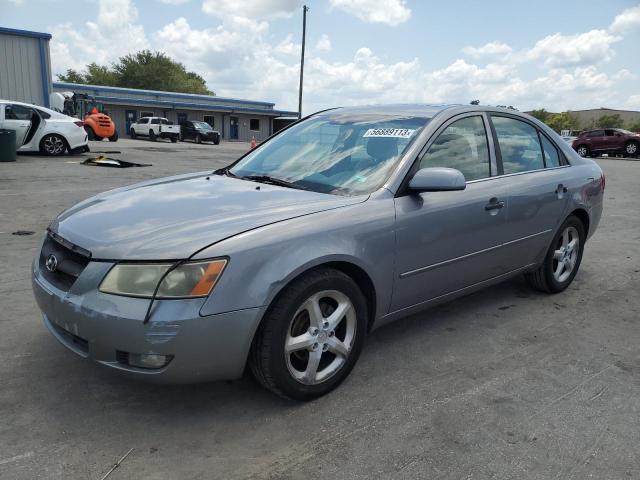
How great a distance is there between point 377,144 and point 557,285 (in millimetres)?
2313

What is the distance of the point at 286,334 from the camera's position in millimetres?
2520

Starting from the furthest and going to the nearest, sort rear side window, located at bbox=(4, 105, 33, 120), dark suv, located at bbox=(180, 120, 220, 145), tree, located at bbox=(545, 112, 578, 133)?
1. tree, located at bbox=(545, 112, 578, 133)
2. dark suv, located at bbox=(180, 120, 220, 145)
3. rear side window, located at bbox=(4, 105, 33, 120)

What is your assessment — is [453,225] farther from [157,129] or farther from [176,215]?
[157,129]

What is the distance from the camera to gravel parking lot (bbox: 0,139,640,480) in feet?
7.37

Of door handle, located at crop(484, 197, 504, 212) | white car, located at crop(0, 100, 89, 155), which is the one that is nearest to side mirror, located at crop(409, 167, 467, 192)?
door handle, located at crop(484, 197, 504, 212)

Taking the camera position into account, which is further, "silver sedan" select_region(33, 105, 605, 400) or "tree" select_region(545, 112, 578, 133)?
"tree" select_region(545, 112, 578, 133)

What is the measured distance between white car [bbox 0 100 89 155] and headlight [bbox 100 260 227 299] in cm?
1436

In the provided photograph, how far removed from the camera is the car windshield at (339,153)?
10.3 feet

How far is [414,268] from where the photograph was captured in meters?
3.10

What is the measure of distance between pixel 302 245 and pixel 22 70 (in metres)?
22.1

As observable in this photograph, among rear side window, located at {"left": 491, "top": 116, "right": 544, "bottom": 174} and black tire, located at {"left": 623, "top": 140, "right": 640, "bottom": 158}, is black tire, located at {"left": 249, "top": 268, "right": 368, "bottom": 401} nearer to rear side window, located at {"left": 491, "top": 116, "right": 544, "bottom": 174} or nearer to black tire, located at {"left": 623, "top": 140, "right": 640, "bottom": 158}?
rear side window, located at {"left": 491, "top": 116, "right": 544, "bottom": 174}

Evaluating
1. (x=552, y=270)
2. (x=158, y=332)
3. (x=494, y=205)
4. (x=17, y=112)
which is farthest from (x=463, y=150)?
(x=17, y=112)

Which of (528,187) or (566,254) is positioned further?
(566,254)

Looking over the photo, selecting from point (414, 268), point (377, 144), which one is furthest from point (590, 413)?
point (377, 144)
